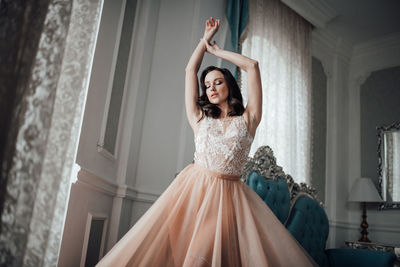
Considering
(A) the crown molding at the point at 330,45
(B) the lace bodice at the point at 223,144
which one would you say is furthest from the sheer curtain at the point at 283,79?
(B) the lace bodice at the point at 223,144

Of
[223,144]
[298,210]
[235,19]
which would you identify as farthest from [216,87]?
[235,19]

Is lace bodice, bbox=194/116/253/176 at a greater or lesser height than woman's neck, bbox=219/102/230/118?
lesser

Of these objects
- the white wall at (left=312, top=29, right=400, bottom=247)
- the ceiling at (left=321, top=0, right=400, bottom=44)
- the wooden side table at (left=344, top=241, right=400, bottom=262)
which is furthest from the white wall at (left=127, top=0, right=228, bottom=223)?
the wooden side table at (left=344, top=241, right=400, bottom=262)

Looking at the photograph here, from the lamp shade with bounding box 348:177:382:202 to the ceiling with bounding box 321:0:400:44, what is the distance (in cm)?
206

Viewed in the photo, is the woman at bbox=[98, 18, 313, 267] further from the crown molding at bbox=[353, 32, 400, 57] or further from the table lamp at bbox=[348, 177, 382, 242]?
the crown molding at bbox=[353, 32, 400, 57]

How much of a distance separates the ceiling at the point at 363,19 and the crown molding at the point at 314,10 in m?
0.06

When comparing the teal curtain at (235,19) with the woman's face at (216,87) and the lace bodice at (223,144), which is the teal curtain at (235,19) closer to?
the woman's face at (216,87)

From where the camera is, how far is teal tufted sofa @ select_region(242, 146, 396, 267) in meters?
2.57

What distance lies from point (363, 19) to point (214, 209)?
13.7 ft

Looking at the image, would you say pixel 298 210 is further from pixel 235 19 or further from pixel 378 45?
pixel 378 45

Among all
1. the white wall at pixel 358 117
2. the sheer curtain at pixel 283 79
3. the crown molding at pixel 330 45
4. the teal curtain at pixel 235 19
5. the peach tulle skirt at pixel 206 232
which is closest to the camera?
the peach tulle skirt at pixel 206 232

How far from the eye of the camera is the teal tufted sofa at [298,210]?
8.42 feet

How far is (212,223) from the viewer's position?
1.42m

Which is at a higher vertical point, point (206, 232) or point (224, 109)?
point (224, 109)
